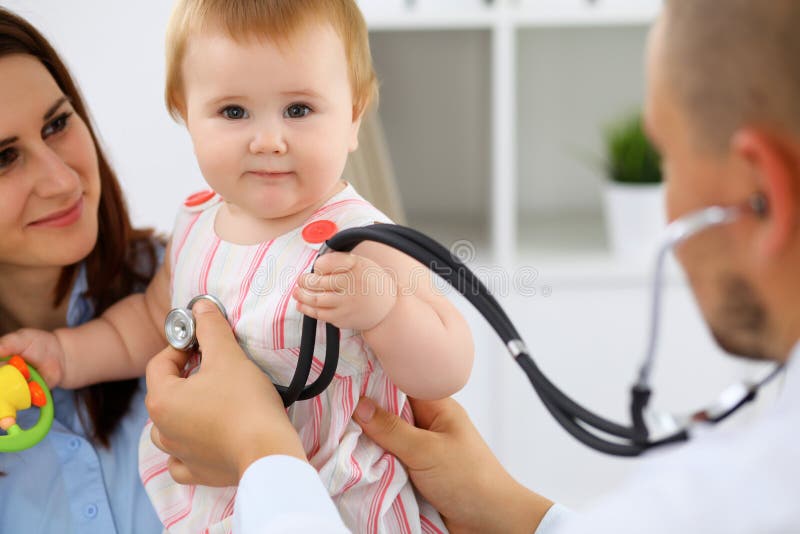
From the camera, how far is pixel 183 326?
1.01m

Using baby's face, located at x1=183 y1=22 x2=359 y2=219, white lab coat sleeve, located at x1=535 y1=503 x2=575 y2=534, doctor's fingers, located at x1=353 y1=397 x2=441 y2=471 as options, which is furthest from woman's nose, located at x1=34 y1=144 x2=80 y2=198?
white lab coat sleeve, located at x1=535 y1=503 x2=575 y2=534

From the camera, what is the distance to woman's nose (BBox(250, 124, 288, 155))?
0.90 metres

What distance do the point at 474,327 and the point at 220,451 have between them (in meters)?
1.50

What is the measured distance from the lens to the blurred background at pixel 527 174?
190 centimetres

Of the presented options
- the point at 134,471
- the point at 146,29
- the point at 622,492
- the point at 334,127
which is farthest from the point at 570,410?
the point at 146,29

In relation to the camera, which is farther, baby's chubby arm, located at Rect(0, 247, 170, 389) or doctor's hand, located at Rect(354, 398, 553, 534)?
baby's chubby arm, located at Rect(0, 247, 170, 389)

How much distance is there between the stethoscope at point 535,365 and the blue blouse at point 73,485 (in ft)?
0.79

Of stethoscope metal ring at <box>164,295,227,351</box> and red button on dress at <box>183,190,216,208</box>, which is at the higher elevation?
red button on dress at <box>183,190,216,208</box>

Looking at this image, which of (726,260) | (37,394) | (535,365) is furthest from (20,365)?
(726,260)

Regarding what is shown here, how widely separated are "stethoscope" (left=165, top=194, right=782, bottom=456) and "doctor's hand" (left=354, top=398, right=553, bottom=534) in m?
0.11

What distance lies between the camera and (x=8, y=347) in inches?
42.4

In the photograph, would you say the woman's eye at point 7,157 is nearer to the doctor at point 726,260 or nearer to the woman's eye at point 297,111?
Answer: the woman's eye at point 297,111

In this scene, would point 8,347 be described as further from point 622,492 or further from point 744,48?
point 744,48

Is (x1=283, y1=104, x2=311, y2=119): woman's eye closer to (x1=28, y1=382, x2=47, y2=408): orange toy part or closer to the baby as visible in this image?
the baby
